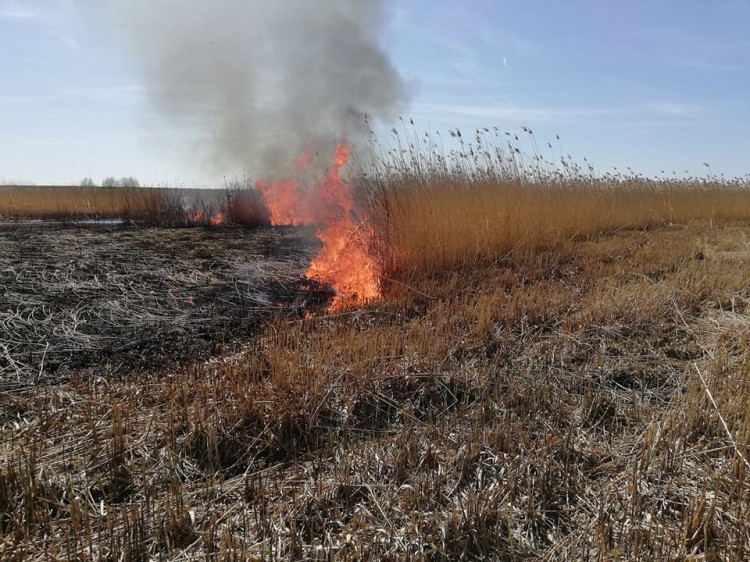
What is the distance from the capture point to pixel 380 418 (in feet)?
8.87

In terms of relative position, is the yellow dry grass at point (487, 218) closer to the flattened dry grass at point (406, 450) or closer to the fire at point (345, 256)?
the fire at point (345, 256)

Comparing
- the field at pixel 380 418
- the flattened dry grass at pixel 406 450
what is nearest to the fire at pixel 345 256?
the field at pixel 380 418

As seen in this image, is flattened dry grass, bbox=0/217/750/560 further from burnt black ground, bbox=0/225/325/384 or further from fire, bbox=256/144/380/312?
fire, bbox=256/144/380/312

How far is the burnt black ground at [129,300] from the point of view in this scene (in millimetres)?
3500

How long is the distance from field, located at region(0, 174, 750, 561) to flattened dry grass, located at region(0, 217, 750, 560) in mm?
13

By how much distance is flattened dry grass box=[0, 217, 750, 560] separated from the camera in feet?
5.77

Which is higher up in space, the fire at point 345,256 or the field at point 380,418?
the fire at point 345,256

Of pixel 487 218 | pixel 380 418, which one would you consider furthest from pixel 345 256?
pixel 380 418

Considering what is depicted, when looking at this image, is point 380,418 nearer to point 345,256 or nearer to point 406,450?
point 406,450

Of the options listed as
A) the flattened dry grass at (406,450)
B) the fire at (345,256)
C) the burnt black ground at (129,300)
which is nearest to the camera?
the flattened dry grass at (406,450)

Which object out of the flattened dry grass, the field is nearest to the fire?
the field

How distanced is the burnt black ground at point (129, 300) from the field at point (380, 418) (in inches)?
1.3

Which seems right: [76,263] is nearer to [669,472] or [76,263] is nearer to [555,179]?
[669,472]

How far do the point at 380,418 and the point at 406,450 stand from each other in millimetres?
467
